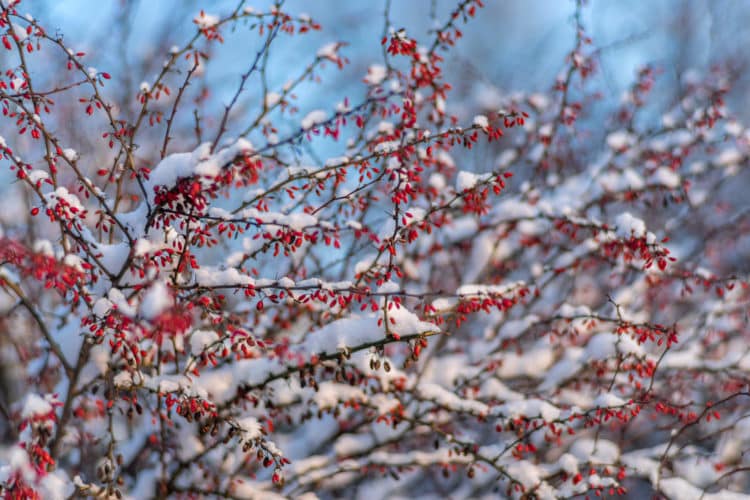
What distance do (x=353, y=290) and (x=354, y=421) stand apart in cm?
212

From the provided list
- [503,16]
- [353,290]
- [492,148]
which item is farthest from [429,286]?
[503,16]

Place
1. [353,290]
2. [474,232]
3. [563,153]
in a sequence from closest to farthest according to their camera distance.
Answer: [353,290], [474,232], [563,153]

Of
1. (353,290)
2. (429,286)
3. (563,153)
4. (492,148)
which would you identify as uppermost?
(492,148)

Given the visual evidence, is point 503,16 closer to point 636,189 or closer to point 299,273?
point 636,189

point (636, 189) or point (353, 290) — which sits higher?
point (636, 189)

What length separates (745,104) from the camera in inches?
391

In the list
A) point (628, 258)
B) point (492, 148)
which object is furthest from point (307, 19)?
point (492, 148)

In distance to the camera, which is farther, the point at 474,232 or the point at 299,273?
the point at 474,232

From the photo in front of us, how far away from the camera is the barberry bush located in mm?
2289

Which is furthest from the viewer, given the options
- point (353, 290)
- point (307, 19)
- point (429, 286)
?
point (429, 286)

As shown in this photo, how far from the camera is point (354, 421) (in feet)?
13.3

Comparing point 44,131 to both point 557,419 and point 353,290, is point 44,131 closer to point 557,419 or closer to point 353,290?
point 353,290

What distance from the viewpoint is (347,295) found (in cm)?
243

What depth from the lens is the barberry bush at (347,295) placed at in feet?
7.51
